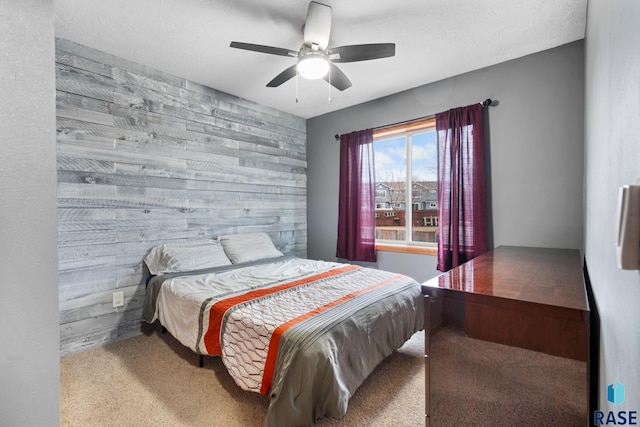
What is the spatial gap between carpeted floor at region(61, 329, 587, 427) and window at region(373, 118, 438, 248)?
1237mm

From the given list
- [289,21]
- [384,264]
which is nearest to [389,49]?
[289,21]

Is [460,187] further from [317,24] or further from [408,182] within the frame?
[317,24]

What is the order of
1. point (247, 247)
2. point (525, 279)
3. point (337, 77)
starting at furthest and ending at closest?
point (247, 247) → point (337, 77) → point (525, 279)

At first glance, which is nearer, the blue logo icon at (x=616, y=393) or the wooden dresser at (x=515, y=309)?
the blue logo icon at (x=616, y=393)

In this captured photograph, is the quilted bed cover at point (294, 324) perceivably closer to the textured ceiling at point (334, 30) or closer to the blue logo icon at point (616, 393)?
the blue logo icon at point (616, 393)

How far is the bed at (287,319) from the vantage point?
1.39 meters

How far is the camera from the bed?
4.57ft

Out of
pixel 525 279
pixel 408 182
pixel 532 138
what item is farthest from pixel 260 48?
pixel 532 138

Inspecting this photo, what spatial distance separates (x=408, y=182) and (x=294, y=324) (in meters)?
2.42

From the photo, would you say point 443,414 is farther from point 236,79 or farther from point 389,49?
point 236,79

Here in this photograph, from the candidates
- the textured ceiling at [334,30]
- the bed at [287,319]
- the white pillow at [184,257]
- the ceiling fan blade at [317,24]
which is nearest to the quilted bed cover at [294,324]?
the bed at [287,319]

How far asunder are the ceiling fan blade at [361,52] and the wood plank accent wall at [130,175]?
1756mm

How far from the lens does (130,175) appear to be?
2.61 meters

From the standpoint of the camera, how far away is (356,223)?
11.9 feet
